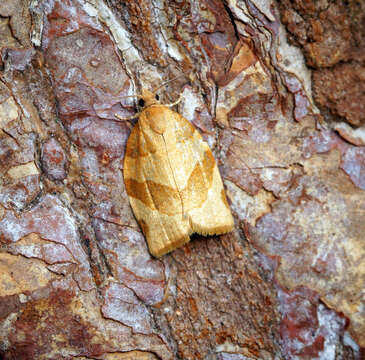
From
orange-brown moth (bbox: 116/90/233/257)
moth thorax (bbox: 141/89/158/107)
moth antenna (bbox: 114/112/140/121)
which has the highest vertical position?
moth thorax (bbox: 141/89/158/107)

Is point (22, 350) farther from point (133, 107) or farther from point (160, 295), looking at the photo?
point (133, 107)

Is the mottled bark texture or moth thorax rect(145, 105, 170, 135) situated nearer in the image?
the mottled bark texture

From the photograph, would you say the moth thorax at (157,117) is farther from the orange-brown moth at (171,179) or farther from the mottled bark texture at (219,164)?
the mottled bark texture at (219,164)

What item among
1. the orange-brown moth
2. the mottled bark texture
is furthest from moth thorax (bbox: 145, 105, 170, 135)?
the mottled bark texture

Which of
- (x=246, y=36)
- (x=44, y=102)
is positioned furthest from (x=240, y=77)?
(x=44, y=102)

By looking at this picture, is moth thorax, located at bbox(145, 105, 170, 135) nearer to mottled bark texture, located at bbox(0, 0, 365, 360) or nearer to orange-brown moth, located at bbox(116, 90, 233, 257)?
orange-brown moth, located at bbox(116, 90, 233, 257)
